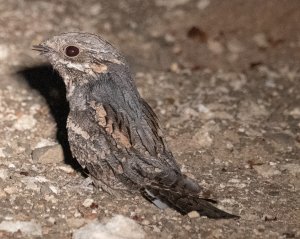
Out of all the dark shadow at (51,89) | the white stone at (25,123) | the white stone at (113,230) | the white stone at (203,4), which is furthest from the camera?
the white stone at (203,4)

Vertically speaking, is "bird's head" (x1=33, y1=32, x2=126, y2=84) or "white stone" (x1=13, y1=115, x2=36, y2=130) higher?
"bird's head" (x1=33, y1=32, x2=126, y2=84)

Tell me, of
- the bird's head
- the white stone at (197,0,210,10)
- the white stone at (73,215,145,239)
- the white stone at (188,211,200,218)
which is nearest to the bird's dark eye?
the bird's head

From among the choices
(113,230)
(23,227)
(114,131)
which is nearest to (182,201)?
(113,230)

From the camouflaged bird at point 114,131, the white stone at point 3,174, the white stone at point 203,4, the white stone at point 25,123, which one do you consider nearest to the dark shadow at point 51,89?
the white stone at point 25,123

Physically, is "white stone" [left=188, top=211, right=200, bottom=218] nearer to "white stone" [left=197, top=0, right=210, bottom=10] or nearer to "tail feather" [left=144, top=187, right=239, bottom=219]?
"tail feather" [left=144, top=187, right=239, bottom=219]

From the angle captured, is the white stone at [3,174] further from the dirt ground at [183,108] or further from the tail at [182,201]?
the tail at [182,201]

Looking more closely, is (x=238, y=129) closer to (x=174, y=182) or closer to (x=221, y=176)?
(x=221, y=176)
